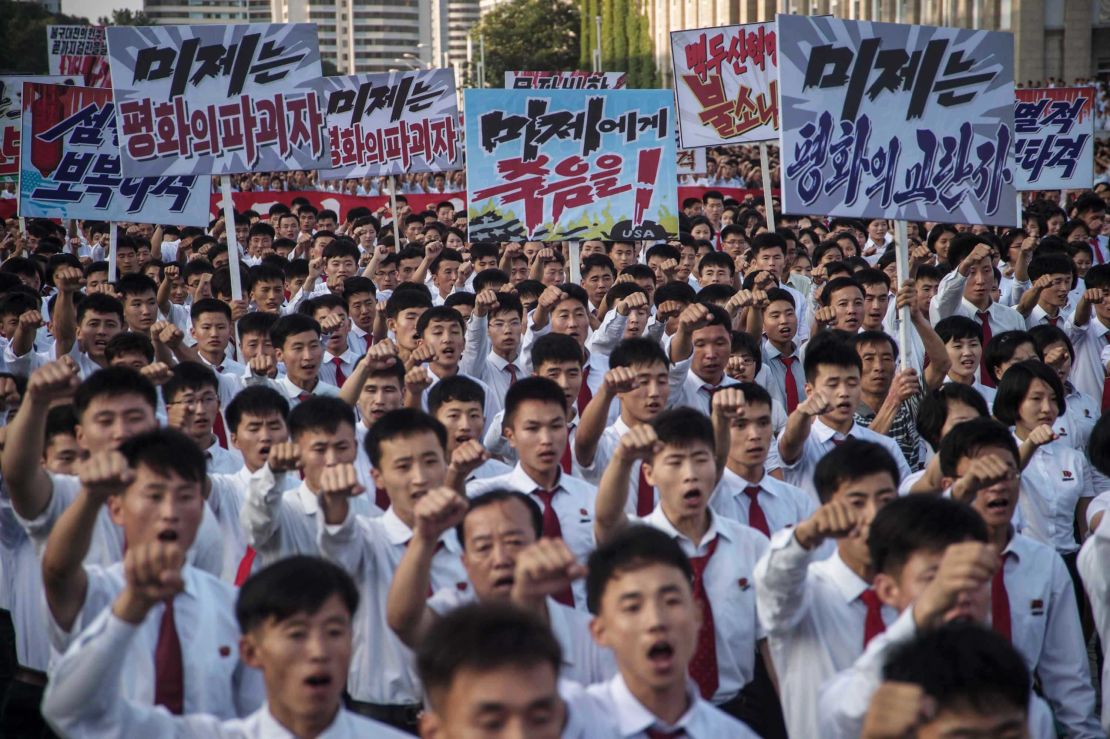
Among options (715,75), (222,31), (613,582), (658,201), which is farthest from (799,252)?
(613,582)

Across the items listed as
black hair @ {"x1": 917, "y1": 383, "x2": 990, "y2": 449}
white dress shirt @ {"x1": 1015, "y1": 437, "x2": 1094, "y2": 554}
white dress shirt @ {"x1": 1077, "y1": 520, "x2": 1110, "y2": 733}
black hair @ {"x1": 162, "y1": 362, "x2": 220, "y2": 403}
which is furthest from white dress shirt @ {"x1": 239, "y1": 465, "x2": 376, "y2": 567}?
white dress shirt @ {"x1": 1015, "y1": 437, "x2": 1094, "y2": 554}

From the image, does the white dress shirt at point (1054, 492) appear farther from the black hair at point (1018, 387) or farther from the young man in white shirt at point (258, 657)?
the young man in white shirt at point (258, 657)

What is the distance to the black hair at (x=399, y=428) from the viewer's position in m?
5.23

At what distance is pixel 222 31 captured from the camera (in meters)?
10.1

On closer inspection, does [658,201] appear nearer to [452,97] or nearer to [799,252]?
[799,252]

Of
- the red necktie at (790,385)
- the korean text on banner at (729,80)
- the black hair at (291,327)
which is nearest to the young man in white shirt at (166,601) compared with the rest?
the black hair at (291,327)

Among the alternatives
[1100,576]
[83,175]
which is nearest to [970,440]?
[1100,576]

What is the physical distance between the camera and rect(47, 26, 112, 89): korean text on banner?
23.1 m

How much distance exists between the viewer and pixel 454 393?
655 cm

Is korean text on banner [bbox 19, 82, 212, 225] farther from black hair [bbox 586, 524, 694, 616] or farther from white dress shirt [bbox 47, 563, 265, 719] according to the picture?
black hair [bbox 586, 524, 694, 616]

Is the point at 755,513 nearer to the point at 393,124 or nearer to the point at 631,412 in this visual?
the point at 631,412

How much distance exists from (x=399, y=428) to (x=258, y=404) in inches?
45.7

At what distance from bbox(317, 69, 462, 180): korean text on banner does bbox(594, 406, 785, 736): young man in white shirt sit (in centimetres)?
1025

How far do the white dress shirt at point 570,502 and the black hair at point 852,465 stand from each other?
1025 millimetres
